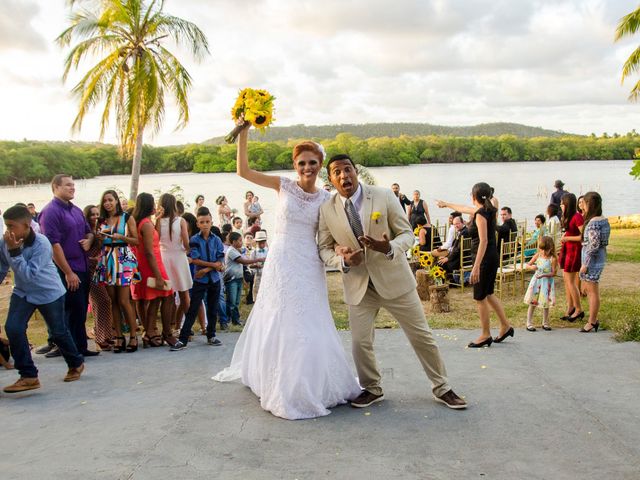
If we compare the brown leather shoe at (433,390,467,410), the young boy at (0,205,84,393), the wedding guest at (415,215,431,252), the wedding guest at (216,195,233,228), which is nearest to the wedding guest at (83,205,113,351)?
the young boy at (0,205,84,393)

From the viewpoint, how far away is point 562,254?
8742 millimetres

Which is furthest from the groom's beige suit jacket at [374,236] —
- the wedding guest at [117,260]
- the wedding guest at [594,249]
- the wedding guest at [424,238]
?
the wedding guest at [424,238]

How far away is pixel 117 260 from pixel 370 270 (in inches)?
145

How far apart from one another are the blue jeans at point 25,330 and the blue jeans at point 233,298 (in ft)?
10.2

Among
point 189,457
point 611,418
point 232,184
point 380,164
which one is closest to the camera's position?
point 189,457

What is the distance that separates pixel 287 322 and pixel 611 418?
2.59 meters

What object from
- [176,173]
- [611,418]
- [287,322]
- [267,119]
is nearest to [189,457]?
[287,322]

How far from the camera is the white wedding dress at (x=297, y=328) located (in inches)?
184

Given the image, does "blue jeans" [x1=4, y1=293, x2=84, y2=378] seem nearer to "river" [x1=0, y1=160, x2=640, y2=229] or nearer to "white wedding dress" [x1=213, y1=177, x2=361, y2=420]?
"white wedding dress" [x1=213, y1=177, x2=361, y2=420]

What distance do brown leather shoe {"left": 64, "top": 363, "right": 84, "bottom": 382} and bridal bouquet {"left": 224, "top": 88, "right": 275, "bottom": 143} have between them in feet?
9.31

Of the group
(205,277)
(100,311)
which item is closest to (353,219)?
(205,277)

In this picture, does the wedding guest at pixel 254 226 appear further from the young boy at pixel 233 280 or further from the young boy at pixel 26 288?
the young boy at pixel 26 288

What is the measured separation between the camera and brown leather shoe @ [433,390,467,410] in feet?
15.4

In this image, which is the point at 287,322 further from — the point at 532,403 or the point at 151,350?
the point at 151,350
